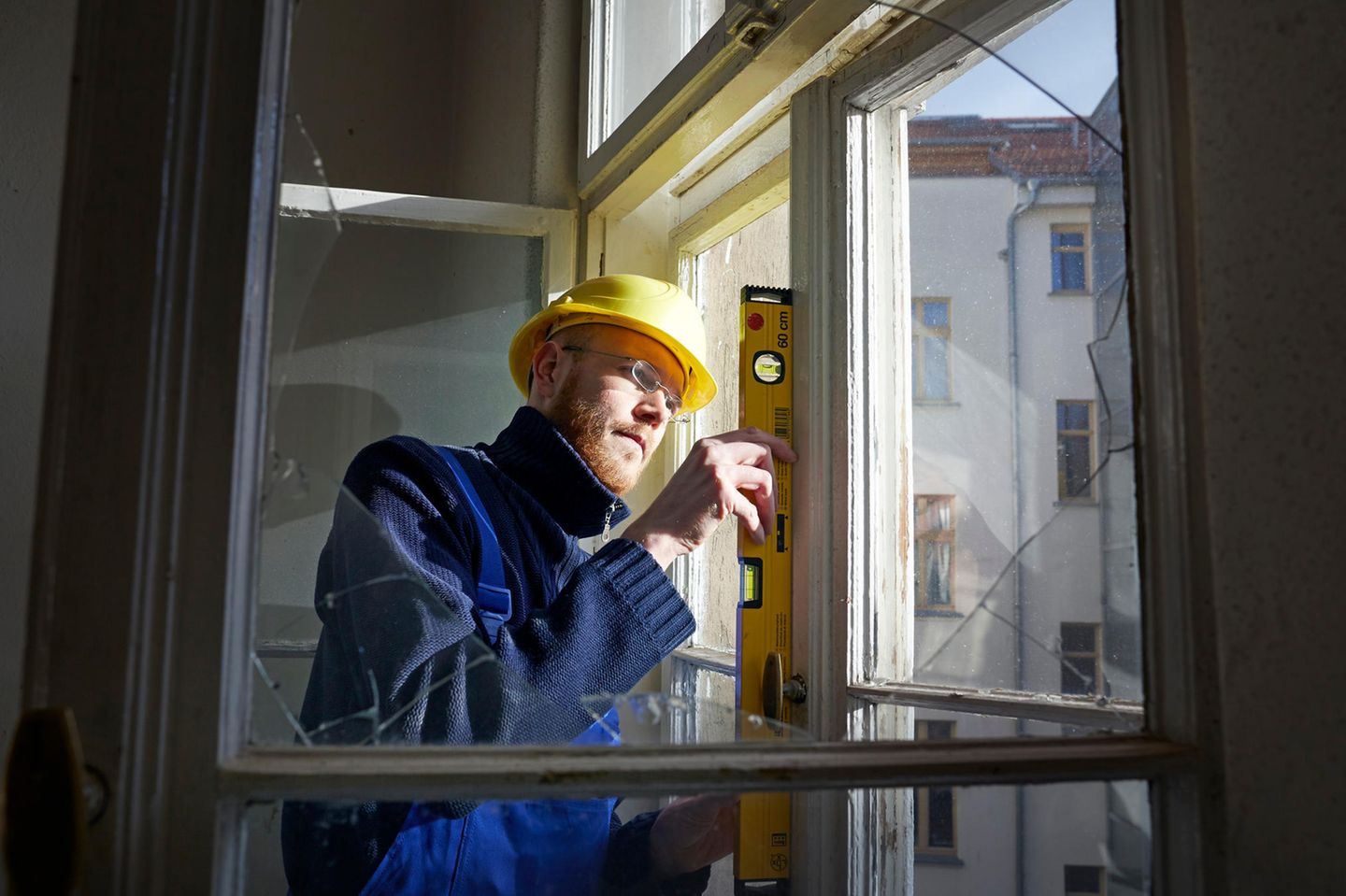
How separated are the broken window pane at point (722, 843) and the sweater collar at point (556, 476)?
0.55 m

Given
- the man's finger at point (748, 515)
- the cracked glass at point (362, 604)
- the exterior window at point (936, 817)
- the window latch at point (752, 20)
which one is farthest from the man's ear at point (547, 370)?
the exterior window at point (936, 817)

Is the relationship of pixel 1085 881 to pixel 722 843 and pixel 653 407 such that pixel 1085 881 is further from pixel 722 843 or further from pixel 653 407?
pixel 653 407

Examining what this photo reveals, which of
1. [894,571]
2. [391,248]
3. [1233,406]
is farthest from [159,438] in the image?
[391,248]

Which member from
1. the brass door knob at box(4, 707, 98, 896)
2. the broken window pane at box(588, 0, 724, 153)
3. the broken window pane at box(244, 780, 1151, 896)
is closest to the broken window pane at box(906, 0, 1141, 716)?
the broken window pane at box(244, 780, 1151, 896)

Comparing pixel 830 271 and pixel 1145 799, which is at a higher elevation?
pixel 830 271

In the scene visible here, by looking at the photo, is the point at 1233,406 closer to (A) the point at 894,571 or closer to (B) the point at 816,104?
(A) the point at 894,571

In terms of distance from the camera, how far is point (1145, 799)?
545 millimetres

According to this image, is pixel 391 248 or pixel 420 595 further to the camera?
pixel 391 248

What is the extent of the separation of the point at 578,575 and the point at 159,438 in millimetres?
748

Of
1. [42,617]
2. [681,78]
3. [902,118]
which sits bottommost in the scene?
[42,617]

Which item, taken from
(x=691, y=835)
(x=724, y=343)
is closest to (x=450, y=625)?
(x=691, y=835)

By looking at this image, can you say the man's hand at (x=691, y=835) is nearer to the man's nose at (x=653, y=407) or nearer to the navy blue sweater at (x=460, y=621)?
the navy blue sweater at (x=460, y=621)

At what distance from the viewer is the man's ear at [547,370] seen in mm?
1583

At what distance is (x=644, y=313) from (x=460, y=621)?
770mm
